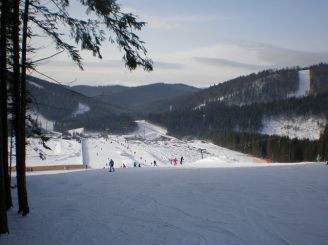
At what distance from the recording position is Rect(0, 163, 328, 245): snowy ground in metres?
8.73

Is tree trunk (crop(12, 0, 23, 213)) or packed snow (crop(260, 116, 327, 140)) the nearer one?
tree trunk (crop(12, 0, 23, 213))

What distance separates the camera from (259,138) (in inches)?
4500

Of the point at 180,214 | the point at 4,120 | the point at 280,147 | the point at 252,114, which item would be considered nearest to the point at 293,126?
the point at 252,114

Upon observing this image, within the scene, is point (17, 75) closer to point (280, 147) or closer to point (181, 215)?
point (181, 215)

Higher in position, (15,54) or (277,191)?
(15,54)

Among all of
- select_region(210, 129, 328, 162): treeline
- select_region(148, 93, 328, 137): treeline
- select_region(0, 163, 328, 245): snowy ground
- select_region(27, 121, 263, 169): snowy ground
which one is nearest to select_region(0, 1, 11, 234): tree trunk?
select_region(0, 163, 328, 245): snowy ground

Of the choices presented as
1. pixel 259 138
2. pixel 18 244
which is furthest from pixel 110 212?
pixel 259 138

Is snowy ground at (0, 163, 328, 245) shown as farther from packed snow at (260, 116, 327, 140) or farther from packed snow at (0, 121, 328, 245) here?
packed snow at (260, 116, 327, 140)

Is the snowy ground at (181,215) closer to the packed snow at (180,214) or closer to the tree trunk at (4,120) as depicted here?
the packed snow at (180,214)

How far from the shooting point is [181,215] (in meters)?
10.9

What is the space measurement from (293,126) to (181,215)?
16879 centimetres

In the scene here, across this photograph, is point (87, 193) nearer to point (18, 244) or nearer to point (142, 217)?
point (142, 217)

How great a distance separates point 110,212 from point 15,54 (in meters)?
5.16

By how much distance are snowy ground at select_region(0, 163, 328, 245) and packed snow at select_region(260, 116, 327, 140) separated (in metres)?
147
